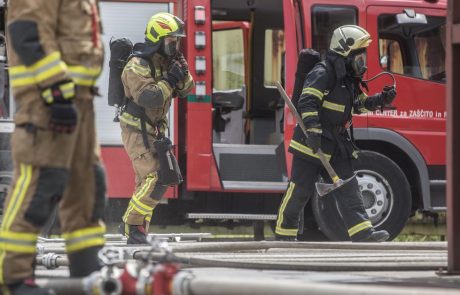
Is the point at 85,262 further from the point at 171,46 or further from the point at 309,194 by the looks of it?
the point at 309,194

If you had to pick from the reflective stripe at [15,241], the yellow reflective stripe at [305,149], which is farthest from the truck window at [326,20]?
the reflective stripe at [15,241]

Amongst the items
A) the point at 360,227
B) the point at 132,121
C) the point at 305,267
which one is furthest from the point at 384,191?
the point at 305,267

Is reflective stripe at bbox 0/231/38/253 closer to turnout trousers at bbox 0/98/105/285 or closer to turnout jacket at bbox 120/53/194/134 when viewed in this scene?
turnout trousers at bbox 0/98/105/285

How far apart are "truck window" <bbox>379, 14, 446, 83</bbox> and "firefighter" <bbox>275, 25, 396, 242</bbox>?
2.17 m

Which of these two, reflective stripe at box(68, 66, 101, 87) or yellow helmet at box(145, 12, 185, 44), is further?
yellow helmet at box(145, 12, 185, 44)

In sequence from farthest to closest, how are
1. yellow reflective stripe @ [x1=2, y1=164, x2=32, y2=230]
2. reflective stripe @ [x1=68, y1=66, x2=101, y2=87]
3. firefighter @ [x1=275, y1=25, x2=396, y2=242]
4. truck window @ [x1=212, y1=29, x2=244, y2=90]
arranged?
truck window @ [x1=212, y1=29, x2=244, y2=90], firefighter @ [x1=275, y1=25, x2=396, y2=242], reflective stripe @ [x1=68, y1=66, x2=101, y2=87], yellow reflective stripe @ [x1=2, y1=164, x2=32, y2=230]

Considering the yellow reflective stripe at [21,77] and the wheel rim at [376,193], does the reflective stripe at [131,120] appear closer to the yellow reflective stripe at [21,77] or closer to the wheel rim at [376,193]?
the wheel rim at [376,193]

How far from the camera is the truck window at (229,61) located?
13.3 meters

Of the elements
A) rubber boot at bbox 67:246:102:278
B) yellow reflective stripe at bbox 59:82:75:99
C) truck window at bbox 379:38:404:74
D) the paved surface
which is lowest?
the paved surface

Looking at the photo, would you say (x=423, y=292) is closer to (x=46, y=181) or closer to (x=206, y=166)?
(x=46, y=181)

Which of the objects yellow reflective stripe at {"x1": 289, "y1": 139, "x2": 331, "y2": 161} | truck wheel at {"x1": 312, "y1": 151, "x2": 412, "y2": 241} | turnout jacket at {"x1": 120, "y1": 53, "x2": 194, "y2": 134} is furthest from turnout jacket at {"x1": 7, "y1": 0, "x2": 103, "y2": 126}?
truck wheel at {"x1": 312, "y1": 151, "x2": 412, "y2": 241}

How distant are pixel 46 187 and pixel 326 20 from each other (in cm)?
700

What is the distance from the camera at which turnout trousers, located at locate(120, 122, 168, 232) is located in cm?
993

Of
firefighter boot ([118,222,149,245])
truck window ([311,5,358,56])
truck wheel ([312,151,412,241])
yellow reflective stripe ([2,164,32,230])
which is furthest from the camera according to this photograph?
truck window ([311,5,358,56])
